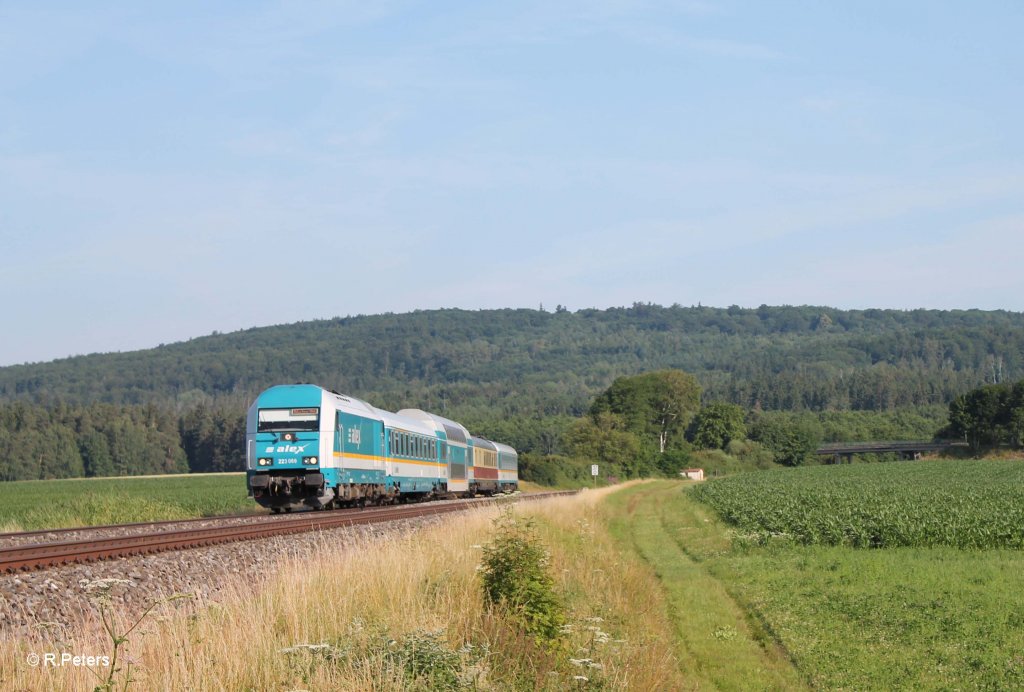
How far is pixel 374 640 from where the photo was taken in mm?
9102

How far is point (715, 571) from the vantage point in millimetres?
22984

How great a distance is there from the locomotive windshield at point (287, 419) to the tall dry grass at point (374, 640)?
1383 cm

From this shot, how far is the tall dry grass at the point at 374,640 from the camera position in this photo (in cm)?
765

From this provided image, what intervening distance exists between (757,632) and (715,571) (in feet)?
23.7

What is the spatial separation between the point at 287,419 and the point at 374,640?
2168 centimetres

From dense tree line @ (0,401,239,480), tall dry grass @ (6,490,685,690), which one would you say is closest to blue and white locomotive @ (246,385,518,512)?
tall dry grass @ (6,490,685,690)

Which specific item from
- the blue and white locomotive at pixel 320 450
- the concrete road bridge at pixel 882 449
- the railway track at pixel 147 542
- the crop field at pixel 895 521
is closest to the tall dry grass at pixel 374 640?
the railway track at pixel 147 542

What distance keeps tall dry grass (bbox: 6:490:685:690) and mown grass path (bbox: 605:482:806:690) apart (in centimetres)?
53

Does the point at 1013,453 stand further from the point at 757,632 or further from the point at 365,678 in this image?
the point at 365,678

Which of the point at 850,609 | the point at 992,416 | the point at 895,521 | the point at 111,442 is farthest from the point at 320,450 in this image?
the point at 111,442

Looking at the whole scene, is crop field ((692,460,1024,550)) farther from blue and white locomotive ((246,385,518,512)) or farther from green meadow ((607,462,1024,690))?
blue and white locomotive ((246,385,518,512))

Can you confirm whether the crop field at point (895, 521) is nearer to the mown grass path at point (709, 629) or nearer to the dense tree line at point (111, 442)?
the mown grass path at point (709, 629)

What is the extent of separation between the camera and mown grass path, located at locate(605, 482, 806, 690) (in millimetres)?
13078

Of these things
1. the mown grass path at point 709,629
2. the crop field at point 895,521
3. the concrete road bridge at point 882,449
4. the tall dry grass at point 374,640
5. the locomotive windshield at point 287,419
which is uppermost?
the locomotive windshield at point 287,419
